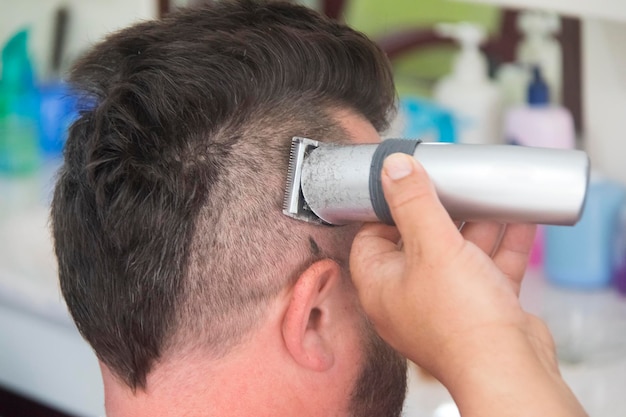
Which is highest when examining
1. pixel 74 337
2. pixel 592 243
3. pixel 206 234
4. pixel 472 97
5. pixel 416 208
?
pixel 416 208

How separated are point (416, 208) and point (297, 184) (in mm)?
184

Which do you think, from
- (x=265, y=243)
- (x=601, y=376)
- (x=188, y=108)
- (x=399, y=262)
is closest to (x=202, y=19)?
(x=188, y=108)

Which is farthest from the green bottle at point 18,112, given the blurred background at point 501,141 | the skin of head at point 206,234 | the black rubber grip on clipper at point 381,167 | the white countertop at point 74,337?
the black rubber grip on clipper at point 381,167

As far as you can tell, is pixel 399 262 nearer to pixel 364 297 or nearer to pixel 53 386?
pixel 364 297

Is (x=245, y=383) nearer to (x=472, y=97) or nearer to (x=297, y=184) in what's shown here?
(x=297, y=184)

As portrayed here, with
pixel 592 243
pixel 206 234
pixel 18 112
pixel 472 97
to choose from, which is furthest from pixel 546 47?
A: pixel 18 112

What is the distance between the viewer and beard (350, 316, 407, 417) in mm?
1017

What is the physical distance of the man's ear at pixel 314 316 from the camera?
0.94 meters

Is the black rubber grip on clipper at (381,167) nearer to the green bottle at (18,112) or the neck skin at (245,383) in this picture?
the neck skin at (245,383)

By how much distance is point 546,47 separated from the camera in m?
2.00

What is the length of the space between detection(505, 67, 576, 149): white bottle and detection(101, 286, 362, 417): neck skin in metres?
1.07

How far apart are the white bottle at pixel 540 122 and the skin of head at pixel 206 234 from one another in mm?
980

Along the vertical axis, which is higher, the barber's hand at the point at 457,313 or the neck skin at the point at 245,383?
the barber's hand at the point at 457,313

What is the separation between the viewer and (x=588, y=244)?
1772mm
